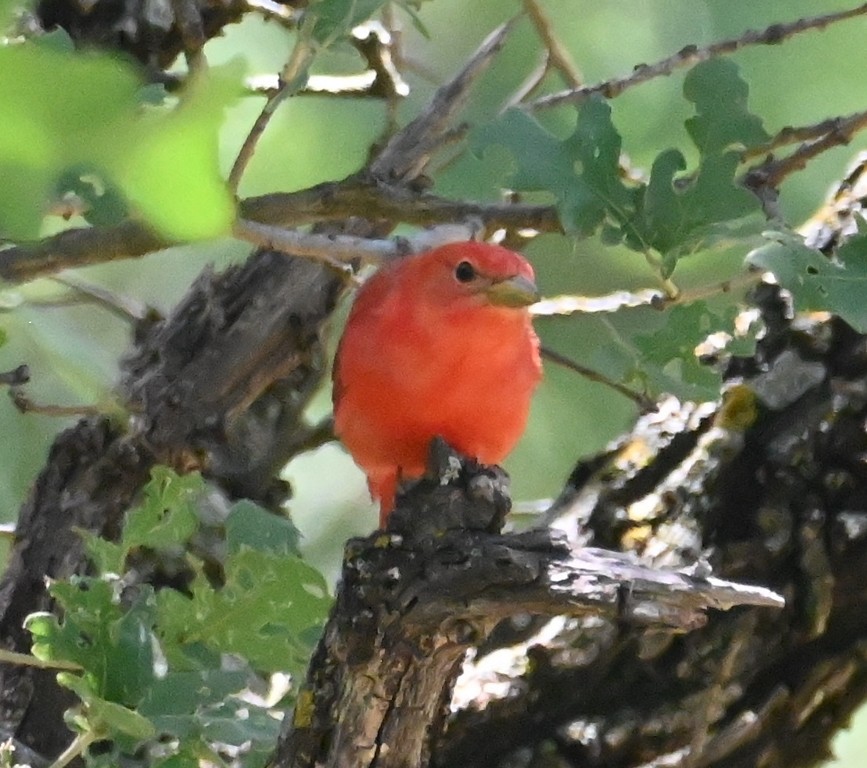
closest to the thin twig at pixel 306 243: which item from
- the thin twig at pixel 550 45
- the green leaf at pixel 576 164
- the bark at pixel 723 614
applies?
the green leaf at pixel 576 164

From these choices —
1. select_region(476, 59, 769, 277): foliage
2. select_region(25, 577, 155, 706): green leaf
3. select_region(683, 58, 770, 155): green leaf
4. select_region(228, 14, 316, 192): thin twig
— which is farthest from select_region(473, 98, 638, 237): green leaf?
select_region(25, 577, 155, 706): green leaf

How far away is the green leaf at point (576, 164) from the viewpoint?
4.79 feet

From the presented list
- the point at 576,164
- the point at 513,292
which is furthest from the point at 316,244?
the point at 513,292

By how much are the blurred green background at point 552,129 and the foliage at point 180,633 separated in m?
0.28

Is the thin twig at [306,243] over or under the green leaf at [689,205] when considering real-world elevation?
under

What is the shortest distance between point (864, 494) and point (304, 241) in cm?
120

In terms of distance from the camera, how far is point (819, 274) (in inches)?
56.3

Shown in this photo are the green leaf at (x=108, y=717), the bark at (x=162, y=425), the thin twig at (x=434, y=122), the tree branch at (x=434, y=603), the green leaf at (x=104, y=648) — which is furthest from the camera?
the bark at (x=162, y=425)

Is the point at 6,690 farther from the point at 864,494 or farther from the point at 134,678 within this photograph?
the point at 864,494

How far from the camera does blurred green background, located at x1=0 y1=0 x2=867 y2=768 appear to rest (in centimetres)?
235

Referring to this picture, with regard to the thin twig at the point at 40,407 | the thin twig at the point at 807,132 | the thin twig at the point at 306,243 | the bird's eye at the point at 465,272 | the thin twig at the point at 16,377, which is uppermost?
the thin twig at the point at 807,132

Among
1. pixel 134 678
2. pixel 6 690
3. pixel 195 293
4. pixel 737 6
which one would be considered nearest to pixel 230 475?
pixel 195 293

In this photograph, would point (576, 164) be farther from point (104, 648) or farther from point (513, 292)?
point (104, 648)

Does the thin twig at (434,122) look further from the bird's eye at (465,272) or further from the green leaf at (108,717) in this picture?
the green leaf at (108,717)
